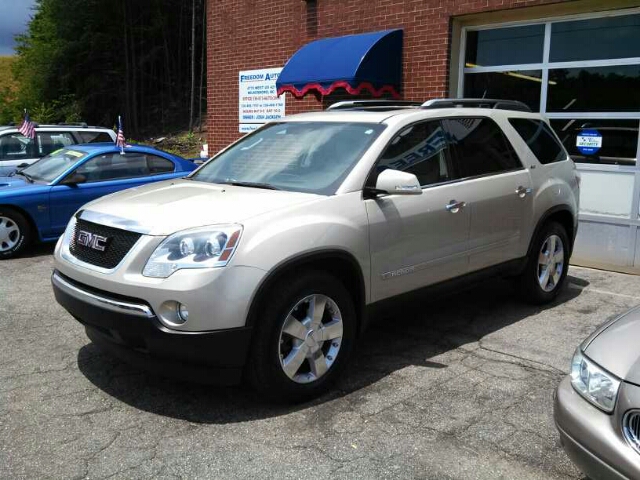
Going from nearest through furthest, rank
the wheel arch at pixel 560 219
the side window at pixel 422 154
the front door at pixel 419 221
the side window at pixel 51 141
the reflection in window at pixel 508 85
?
the front door at pixel 419 221 → the side window at pixel 422 154 → the wheel arch at pixel 560 219 → the reflection in window at pixel 508 85 → the side window at pixel 51 141

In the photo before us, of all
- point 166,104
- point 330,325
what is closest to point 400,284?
point 330,325

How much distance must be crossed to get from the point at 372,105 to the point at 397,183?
176 centimetres

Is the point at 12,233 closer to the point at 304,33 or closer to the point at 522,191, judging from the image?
the point at 304,33

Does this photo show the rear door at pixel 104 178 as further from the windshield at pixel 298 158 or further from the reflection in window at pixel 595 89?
the reflection in window at pixel 595 89

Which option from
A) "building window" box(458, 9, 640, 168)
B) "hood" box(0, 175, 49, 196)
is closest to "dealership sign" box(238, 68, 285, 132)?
"building window" box(458, 9, 640, 168)

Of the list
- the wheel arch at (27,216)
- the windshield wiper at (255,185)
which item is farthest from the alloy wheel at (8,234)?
the windshield wiper at (255,185)

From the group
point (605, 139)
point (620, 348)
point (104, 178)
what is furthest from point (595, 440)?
point (104, 178)

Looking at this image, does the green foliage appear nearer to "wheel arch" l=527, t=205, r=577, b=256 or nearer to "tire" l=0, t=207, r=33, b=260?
"tire" l=0, t=207, r=33, b=260

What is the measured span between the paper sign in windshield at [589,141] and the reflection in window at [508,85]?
0.75 metres

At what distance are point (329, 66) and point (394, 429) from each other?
6.85 meters

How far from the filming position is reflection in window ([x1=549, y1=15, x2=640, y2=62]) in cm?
781

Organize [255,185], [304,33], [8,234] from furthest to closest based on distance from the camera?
[304,33], [8,234], [255,185]

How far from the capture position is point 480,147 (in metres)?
5.18

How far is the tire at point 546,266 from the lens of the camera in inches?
225
